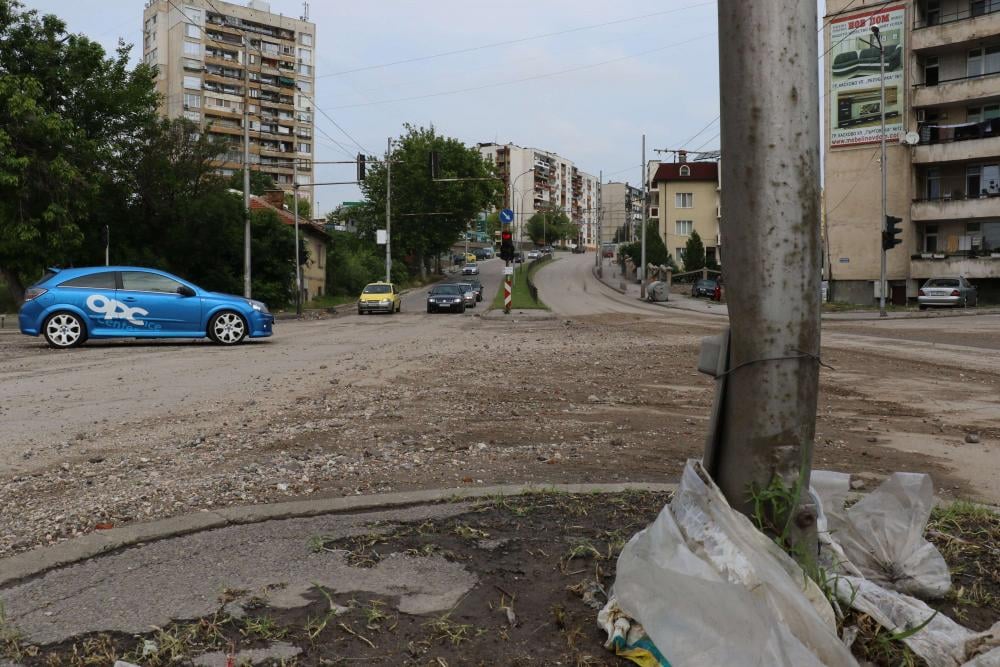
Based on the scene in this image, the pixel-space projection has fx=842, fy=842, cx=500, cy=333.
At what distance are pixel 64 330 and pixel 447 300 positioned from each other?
26.5 metres

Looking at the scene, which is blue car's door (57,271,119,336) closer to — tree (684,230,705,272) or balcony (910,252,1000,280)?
balcony (910,252,1000,280)

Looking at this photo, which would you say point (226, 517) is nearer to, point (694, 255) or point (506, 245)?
point (506, 245)

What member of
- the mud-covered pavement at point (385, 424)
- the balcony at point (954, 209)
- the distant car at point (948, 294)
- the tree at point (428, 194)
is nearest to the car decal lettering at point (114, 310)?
the mud-covered pavement at point (385, 424)

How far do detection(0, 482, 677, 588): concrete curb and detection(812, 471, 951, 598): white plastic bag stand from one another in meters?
1.44

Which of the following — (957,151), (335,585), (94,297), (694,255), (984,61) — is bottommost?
(335,585)

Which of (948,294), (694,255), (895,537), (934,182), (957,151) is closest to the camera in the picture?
(895,537)

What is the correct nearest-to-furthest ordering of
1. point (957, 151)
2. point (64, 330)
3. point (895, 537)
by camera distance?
point (895, 537) → point (64, 330) → point (957, 151)

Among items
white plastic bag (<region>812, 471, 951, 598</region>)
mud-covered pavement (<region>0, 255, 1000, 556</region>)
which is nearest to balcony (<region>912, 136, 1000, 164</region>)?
mud-covered pavement (<region>0, 255, 1000, 556</region>)

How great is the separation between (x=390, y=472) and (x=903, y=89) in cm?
4937

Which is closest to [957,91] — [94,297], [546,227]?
Answer: [94,297]

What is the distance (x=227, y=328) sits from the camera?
16953 millimetres

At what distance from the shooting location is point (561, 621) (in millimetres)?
2883

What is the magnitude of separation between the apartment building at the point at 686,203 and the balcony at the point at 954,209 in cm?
3444

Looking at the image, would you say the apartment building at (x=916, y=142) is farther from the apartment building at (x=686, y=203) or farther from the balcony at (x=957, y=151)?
the apartment building at (x=686, y=203)
